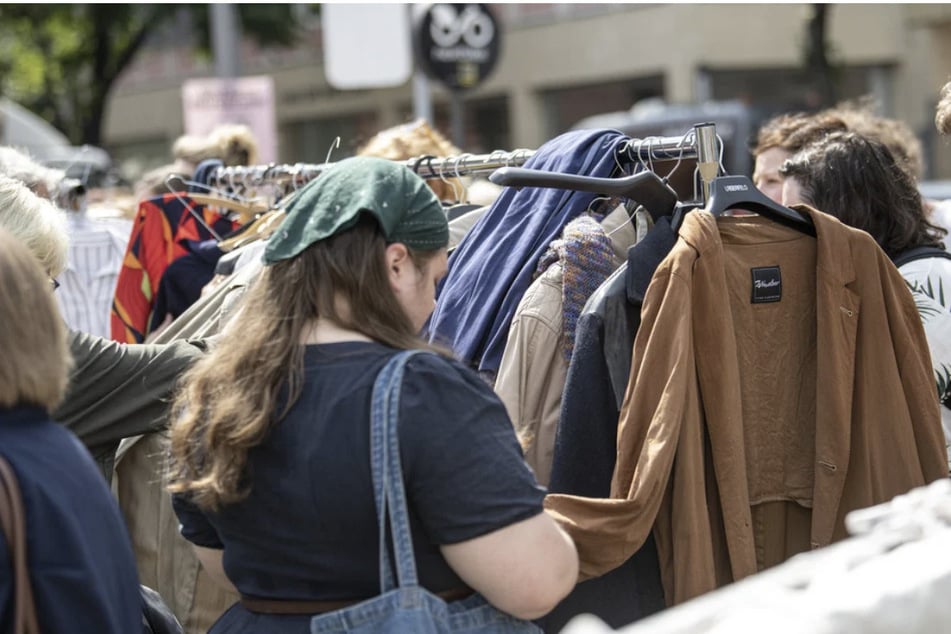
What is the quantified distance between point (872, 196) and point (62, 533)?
216 centimetres

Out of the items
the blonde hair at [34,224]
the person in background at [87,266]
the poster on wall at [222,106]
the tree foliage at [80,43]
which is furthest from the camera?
the tree foliage at [80,43]

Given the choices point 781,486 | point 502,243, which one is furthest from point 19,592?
point 781,486

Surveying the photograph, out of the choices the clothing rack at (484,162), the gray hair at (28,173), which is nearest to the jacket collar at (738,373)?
the clothing rack at (484,162)

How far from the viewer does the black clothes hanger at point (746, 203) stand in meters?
2.43

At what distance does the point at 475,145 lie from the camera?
2228 cm

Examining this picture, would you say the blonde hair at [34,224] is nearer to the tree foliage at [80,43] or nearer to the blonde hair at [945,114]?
the blonde hair at [945,114]

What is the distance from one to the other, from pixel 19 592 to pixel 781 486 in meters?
1.47

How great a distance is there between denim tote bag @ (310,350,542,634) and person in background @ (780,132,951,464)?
162 centimetres

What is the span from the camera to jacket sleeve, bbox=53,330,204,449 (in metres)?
2.61

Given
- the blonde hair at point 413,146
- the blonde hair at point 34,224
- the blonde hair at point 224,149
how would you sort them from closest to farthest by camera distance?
1. the blonde hair at point 34,224
2. the blonde hair at point 413,146
3. the blonde hair at point 224,149

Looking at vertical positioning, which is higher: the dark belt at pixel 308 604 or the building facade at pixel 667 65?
the building facade at pixel 667 65

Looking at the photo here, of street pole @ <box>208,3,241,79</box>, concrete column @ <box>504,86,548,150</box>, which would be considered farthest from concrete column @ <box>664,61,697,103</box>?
street pole @ <box>208,3,241,79</box>

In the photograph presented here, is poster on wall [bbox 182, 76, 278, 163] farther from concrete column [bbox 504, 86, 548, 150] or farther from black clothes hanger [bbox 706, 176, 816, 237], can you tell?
concrete column [bbox 504, 86, 548, 150]

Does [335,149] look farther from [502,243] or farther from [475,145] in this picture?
[475,145]
